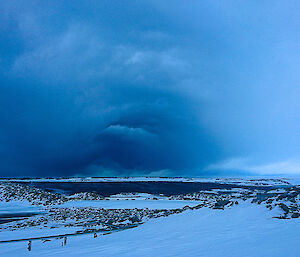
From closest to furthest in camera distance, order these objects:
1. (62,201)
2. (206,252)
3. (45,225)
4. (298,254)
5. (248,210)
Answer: (298,254) < (206,252) < (248,210) < (45,225) < (62,201)

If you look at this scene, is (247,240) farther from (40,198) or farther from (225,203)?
(40,198)

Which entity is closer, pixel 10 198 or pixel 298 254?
pixel 298 254

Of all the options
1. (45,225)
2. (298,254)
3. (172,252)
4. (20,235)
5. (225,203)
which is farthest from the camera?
(45,225)

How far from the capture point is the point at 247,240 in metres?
8.74

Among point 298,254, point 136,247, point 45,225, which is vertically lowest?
point 45,225

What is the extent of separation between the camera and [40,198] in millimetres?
41875

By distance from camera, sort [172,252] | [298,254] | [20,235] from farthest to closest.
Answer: [20,235] < [172,252] < [298,254]

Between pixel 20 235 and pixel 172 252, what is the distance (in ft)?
50.2

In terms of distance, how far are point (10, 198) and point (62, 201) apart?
8905 millimetres

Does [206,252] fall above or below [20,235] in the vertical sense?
above

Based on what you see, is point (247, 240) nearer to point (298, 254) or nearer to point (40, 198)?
point (298, 254)

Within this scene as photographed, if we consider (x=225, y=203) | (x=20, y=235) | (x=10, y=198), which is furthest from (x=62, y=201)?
(x=225, y=203)

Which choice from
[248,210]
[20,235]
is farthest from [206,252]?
[20,235]

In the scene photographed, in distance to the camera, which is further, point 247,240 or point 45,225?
point 45,225
